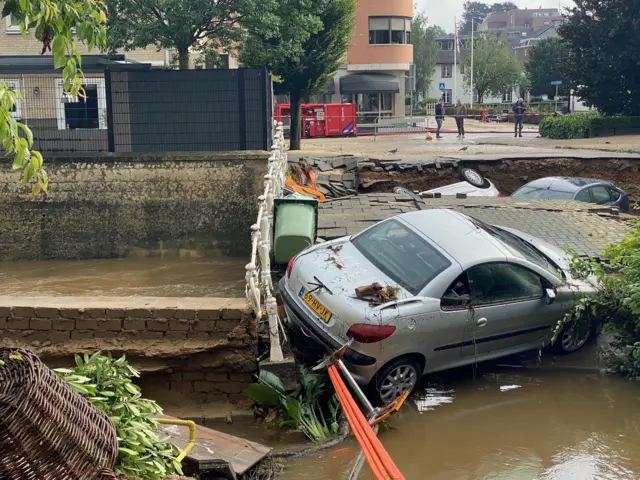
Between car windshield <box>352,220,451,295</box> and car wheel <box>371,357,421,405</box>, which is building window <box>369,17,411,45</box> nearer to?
car windshield <box>352,220,451,295</box>

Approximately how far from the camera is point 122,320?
7844 mm

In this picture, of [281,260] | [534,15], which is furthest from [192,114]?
[534,15]

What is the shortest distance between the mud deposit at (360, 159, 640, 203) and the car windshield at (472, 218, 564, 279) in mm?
11524

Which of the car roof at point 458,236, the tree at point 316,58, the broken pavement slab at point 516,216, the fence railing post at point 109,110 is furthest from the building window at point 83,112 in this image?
the car roof at point 458,236

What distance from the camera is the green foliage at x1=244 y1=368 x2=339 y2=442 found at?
7234 millimetres

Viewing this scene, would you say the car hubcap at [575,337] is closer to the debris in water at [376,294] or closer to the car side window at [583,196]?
the debris in water at [376,294]

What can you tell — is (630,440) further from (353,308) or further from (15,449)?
(15,449)

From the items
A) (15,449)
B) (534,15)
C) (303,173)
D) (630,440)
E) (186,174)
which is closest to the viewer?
(15,449)

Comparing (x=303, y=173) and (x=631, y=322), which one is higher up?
(x=303, y=173)

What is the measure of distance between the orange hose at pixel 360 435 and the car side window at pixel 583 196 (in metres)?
11.0

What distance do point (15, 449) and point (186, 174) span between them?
1154 cm

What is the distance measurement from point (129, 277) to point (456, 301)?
7.52 m

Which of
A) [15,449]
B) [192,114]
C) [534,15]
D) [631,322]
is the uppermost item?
[534,15]

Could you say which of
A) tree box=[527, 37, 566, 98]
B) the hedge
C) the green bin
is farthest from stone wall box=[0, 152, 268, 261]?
tree box=[527, 37, 566, 98]
